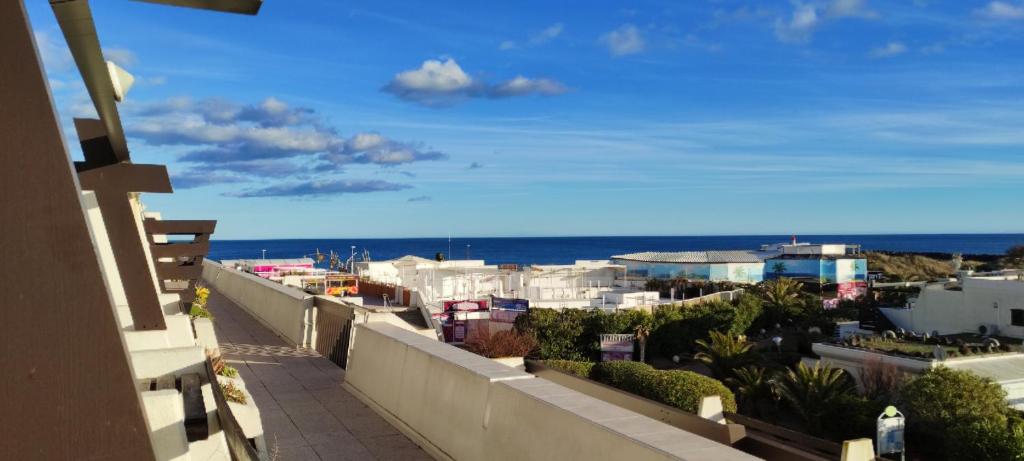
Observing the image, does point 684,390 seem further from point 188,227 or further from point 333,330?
point 188,227

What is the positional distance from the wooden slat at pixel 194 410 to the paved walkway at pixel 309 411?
137 cm

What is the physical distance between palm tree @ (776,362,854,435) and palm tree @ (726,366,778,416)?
107 centimetres

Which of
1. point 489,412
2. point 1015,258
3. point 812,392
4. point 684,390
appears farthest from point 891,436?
point 1015,258

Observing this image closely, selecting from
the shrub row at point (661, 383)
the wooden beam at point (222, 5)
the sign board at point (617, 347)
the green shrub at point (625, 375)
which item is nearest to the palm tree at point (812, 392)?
the shrub row at point (661, 383)

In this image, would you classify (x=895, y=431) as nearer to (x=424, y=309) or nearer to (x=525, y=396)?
(x=525, y=396)

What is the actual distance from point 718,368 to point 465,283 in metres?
20.2

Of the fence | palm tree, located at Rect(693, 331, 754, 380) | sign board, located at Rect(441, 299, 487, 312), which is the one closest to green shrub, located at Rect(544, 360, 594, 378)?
the fence

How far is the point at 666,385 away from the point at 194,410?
48.3 feet

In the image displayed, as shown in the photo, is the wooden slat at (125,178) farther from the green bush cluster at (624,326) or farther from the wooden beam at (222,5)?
the green bush cluster at (624,326)

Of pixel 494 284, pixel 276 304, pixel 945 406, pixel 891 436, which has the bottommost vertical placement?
pixel 945 406

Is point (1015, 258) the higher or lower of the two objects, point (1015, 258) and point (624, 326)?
the higher

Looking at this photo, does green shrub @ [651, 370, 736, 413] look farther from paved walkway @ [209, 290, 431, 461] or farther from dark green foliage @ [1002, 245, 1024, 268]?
dark green foliage @ [1002, 245, 1024, 268]

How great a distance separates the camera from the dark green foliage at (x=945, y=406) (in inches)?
763

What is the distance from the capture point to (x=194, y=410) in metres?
4.39
